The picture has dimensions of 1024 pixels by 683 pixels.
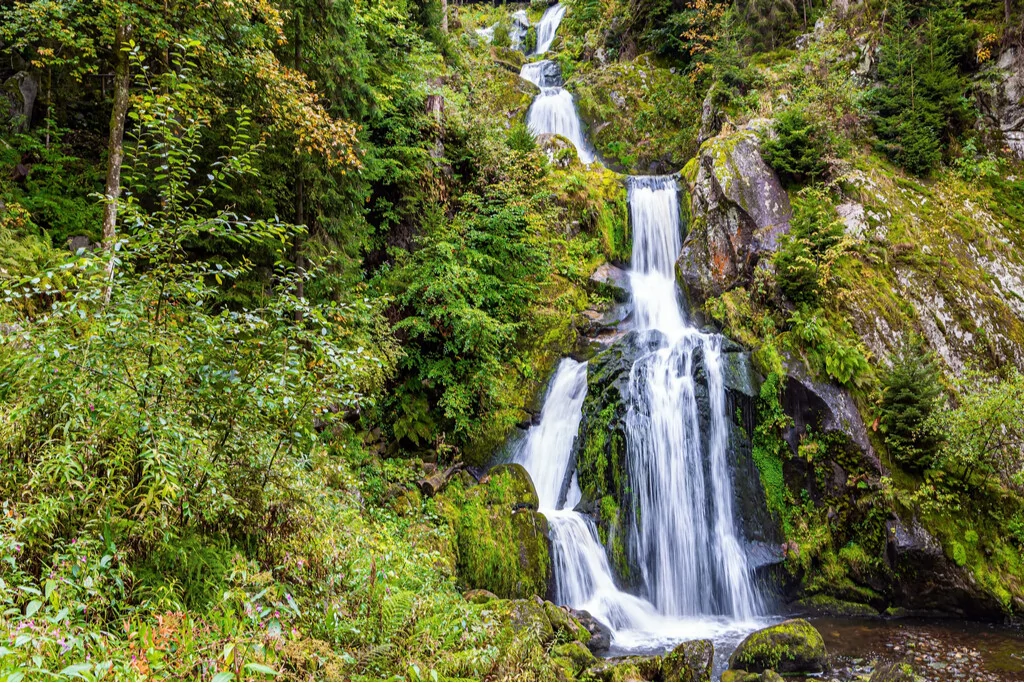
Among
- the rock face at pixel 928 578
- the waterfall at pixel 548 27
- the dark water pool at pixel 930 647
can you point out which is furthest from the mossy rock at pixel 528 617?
the waterfall at pixel 548 27

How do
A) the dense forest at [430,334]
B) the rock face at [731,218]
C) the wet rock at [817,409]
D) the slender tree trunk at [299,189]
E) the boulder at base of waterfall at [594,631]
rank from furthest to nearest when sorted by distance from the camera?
the rock face at [731,218]
the wet rock at [817,409]
the slender tree trunk at [299,189]
the boulder at base of waterfall at [594,631]
the dense forest at [430,334]

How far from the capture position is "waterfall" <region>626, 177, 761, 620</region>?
28.8 feet

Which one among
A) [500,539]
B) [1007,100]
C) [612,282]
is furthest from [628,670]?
[1007,100]

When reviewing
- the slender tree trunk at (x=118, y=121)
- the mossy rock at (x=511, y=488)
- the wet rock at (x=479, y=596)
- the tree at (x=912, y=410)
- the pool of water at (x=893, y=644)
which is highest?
the slender tree trunk at (x=118, y=121)

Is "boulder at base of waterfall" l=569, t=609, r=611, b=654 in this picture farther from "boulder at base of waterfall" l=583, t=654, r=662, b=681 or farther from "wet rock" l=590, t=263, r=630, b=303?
"wet rock" l=590, t=263, r=630, b=303

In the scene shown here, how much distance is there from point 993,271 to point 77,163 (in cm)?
1727

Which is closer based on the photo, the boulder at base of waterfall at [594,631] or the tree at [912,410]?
the boulder at base of waterfall at [594,631]

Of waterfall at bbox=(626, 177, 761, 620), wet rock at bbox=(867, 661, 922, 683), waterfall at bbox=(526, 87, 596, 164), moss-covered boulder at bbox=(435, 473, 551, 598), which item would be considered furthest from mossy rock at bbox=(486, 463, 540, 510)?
waterfall at bbox=(526, 87, 596, 164)

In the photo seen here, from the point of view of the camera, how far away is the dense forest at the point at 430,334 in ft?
10.4

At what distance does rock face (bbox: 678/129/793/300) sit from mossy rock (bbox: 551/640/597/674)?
343 inches

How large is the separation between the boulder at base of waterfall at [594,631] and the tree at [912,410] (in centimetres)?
600

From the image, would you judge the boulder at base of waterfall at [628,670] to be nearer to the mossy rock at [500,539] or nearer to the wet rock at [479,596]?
the wet rock at [479,596]

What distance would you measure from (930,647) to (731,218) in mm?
9149

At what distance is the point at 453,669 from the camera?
3479 mm
